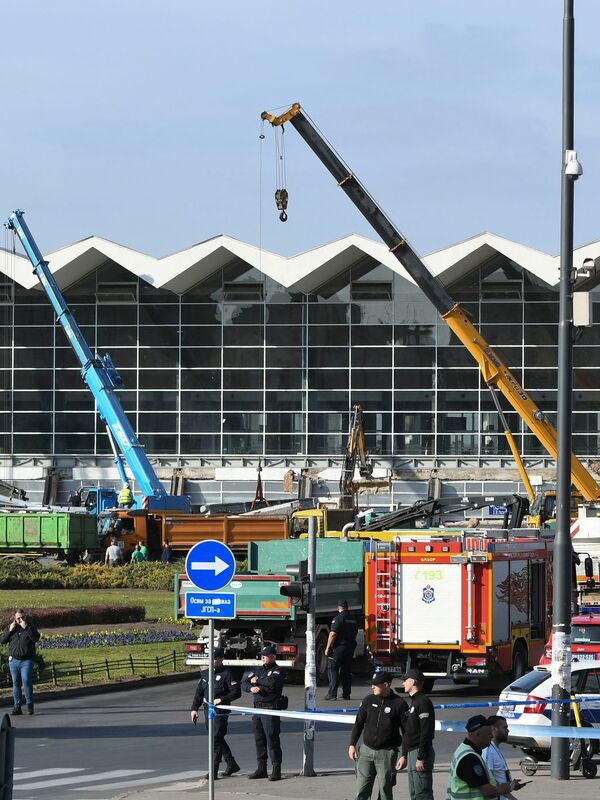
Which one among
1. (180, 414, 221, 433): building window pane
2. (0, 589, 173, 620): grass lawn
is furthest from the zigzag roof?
(0, 589, 173, 620): grass lawn

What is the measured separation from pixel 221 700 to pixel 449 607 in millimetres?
8107

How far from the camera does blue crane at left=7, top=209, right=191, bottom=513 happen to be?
6219cm

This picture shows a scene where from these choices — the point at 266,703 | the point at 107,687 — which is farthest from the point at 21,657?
A: the point at 266,703

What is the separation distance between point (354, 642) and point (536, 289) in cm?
4660

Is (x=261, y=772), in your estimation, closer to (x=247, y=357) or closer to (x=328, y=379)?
(x=328, y=379)

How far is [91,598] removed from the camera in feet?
132

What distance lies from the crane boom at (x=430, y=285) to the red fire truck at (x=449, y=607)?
74.0 feet

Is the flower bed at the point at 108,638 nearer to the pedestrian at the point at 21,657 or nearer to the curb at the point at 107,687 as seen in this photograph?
the curb at the point at 107,687

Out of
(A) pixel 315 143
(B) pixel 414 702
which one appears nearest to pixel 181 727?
(B) pixel 414 702

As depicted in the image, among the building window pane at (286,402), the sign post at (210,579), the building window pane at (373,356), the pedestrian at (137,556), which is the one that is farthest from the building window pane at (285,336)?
the sign post at (210,579)

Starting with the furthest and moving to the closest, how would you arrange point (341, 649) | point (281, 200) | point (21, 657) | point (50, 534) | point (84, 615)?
point (50, 534) → point (281, 200) → point (84, 615) → point (341, 649) → point (21, 657)

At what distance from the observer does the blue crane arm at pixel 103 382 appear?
2475 inches

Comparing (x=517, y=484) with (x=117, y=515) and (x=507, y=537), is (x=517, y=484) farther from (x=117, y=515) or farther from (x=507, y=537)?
(x=507, y=537)

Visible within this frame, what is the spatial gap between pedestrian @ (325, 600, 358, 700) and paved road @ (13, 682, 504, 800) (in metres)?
0.51
